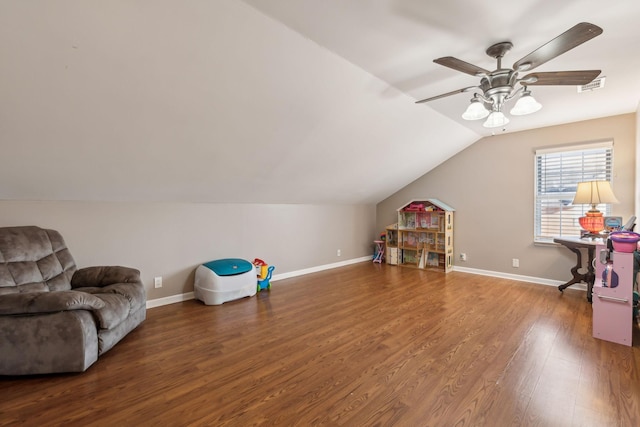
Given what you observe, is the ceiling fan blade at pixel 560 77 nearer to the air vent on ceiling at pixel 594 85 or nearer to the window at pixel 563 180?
the air vent on ceiling at pixel 594 85

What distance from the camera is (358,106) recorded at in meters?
3.18

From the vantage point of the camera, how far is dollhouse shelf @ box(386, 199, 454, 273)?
546 centimetres

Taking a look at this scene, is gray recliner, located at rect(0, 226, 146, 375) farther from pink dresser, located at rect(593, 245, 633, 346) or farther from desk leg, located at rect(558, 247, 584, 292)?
desk leg, located at rect(558, 247, 584, 292)

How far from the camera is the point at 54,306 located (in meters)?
2.16

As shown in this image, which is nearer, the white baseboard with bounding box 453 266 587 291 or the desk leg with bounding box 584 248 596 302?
the desk leg with bounding box 584 248 596 302

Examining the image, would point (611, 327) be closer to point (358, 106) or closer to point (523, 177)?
point (523, 177)

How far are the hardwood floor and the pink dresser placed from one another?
0.35ft

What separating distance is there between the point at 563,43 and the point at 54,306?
3712 mm

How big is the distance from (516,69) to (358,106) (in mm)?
1498

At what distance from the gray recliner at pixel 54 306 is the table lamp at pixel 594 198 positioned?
16.7 ft

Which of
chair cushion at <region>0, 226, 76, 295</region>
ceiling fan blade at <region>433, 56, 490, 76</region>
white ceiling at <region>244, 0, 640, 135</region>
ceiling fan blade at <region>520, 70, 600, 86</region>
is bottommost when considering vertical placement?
chair cushion at <region>0, 226, 76, 295</region>

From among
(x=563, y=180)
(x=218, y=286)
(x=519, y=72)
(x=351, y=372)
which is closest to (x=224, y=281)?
(x=218, y=286)

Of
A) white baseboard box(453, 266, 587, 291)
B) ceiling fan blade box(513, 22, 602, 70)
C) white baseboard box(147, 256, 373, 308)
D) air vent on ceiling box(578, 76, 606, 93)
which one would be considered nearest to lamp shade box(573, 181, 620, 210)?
air vent on ceiling box(578, 76, 606, 93)

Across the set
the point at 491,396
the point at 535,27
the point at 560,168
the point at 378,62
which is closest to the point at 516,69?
the point at 535,27
